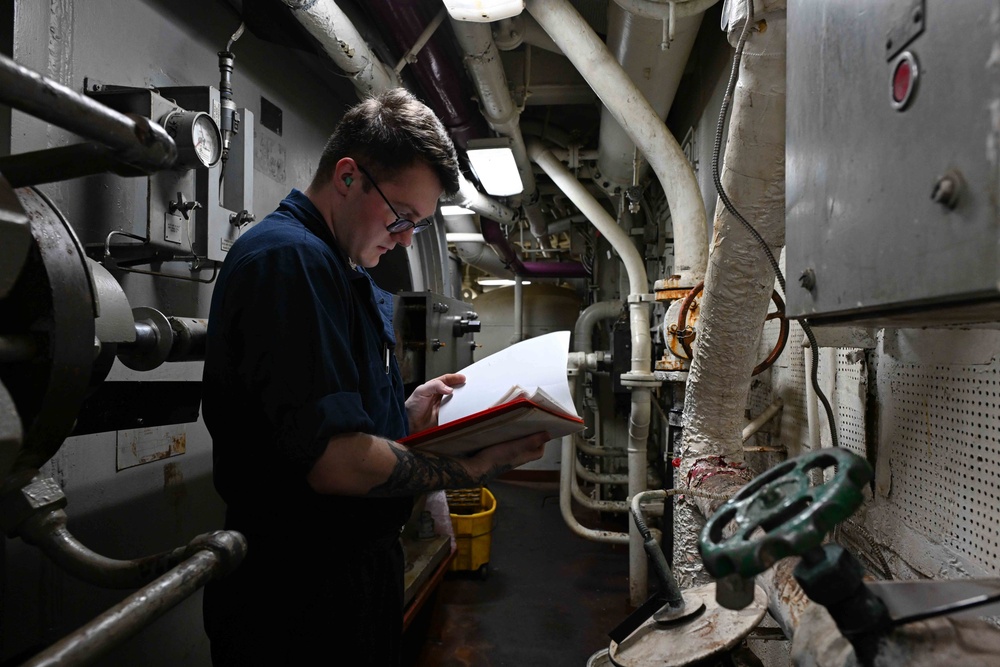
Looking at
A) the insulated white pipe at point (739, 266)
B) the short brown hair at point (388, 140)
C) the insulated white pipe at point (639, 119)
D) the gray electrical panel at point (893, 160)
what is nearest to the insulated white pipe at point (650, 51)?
the insulated white pipe at point (639, 119)

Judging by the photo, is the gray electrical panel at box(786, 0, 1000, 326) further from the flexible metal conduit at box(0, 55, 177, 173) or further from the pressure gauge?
the pressure gauge

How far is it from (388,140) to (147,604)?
781 millimetres

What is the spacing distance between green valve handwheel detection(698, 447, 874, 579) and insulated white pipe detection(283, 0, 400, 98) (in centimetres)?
161

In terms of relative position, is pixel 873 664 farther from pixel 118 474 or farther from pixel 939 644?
pixel 118 474

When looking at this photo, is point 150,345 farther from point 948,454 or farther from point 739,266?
point 948,454

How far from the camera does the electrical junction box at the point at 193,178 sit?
1.10 meters

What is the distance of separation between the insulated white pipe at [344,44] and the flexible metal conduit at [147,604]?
1.42m

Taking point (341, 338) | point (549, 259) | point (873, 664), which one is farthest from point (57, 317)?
point (549, 259)

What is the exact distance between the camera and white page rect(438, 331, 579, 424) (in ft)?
3.30

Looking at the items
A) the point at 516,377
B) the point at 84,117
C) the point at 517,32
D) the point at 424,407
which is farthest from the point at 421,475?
the point at 517,32

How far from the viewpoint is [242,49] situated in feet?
5.52

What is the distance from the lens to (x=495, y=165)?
2.89 meters

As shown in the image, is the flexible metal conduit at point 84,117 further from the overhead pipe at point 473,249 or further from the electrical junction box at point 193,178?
the overhead pipe at point 473,249

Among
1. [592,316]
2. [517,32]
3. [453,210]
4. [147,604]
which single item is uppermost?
[517,32]
